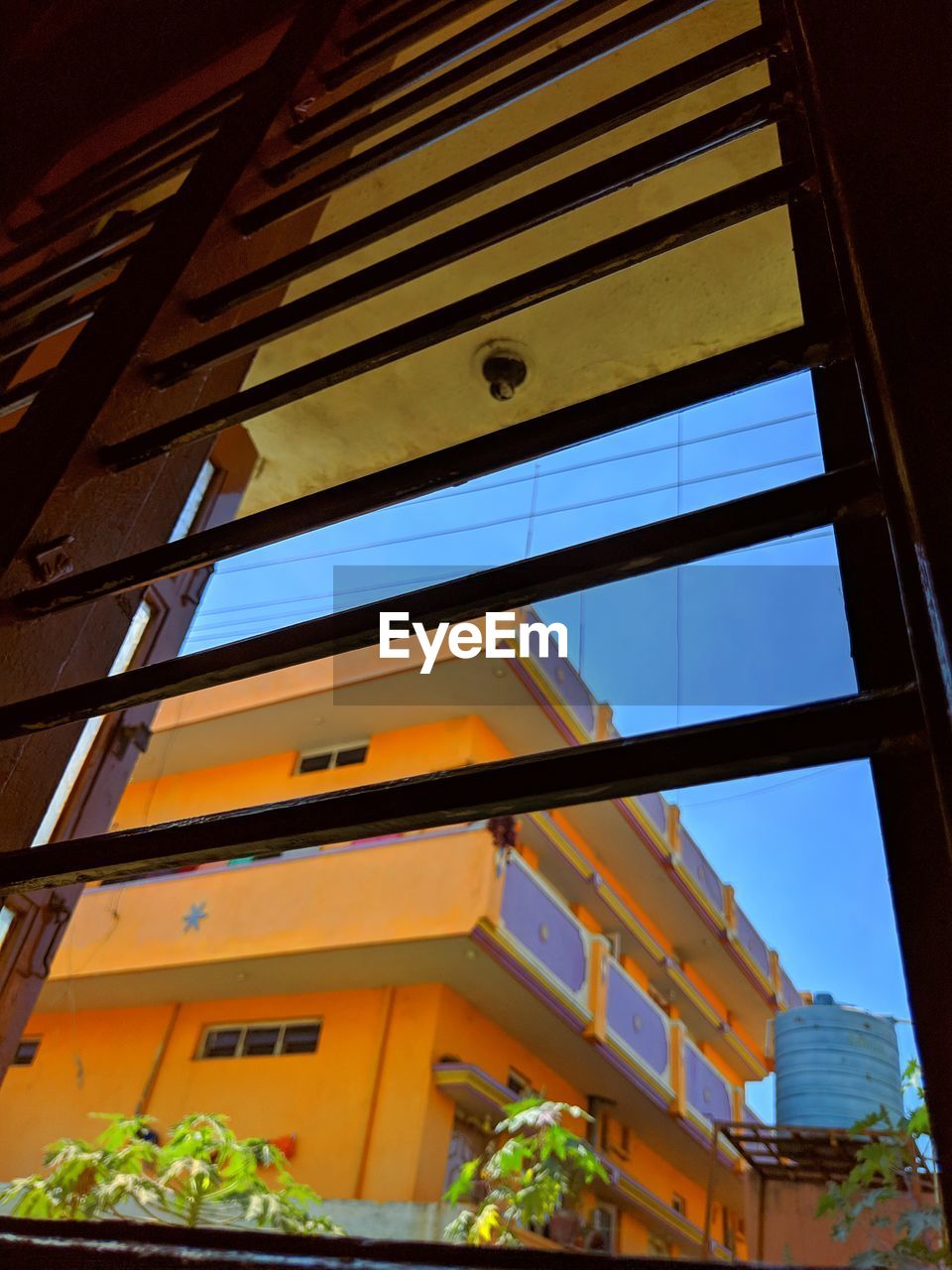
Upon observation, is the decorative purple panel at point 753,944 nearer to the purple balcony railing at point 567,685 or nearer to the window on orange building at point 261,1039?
the purple balcony railing at point 567,685

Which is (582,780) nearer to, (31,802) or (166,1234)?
(166,1234)

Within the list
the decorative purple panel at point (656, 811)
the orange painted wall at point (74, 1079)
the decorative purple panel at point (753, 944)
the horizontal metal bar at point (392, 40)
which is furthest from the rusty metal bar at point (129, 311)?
the decorative purple panel at point (753, 944)

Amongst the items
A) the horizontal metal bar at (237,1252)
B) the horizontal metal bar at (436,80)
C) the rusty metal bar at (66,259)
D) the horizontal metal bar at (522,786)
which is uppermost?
the horizontal metal bar at (436,80)

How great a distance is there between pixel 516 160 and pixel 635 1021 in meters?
9.43

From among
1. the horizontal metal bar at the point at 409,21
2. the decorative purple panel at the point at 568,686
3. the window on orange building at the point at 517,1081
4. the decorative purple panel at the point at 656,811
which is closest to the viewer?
the horizontal metal bar at the point at 409,21

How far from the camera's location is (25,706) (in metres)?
0.64

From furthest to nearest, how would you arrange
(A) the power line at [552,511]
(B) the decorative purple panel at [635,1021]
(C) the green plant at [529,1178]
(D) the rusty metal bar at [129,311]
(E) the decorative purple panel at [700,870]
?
1. (E) the decorative purple panel at [700,870]
2. (B) the decorative purple panel at [635,1021]
3. (C) the green plant at [529,1178]
4. (A) the power line at [552,511]
5. (D) the rusty metal bar at [129,311]

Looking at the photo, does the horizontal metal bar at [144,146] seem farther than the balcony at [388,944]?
No

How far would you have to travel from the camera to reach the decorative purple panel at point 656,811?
10.8 metres

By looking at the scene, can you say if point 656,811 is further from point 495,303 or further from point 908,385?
point 908,385

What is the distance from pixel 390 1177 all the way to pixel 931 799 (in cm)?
765

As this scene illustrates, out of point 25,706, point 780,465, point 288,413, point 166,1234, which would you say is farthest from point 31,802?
point 780,465

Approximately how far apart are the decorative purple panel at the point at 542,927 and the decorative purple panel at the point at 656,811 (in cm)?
252

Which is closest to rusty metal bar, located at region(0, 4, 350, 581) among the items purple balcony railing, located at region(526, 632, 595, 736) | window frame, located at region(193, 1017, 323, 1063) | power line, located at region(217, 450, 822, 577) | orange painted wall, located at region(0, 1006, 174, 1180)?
power line, located at region(217, 450, 822, 577)
